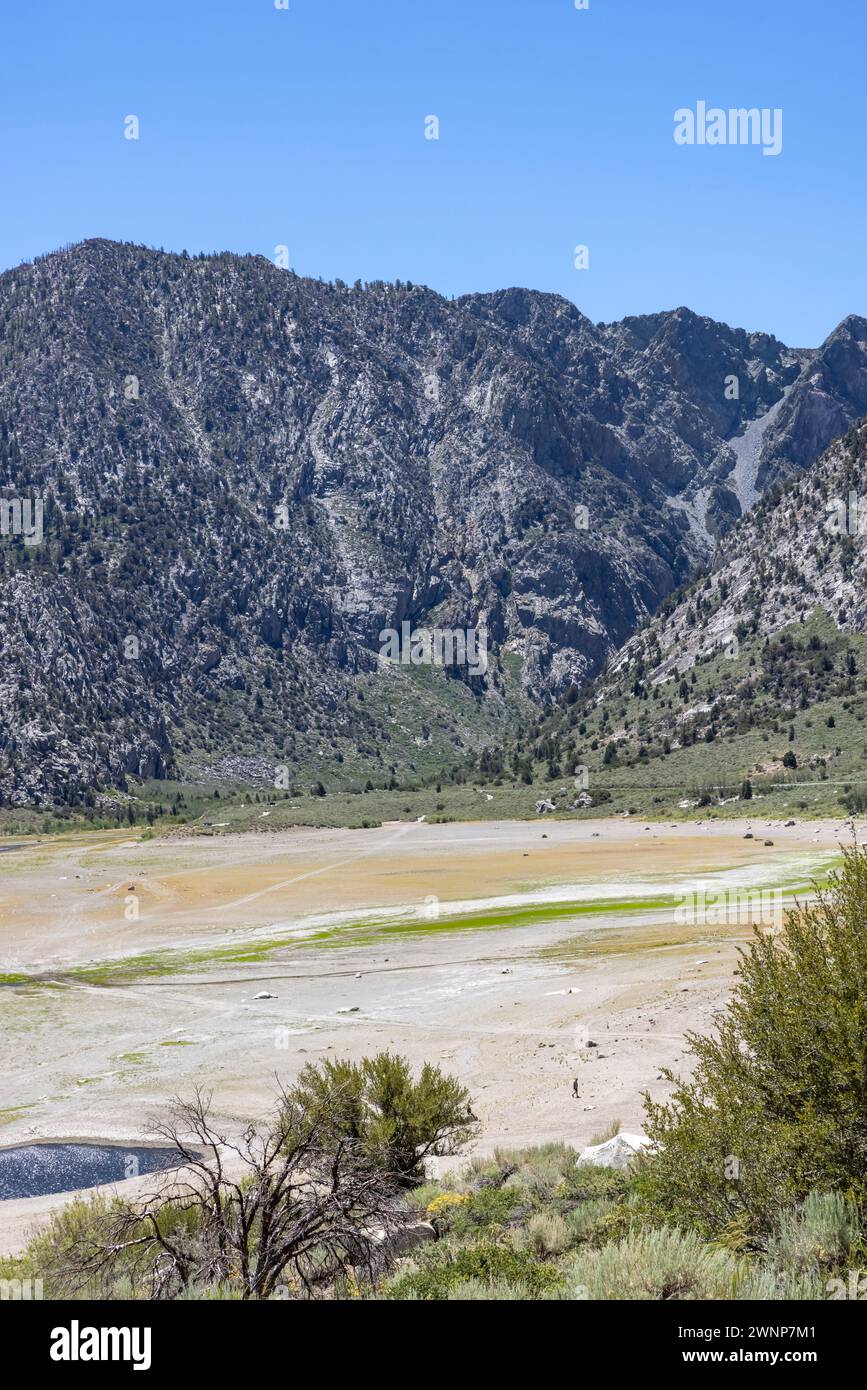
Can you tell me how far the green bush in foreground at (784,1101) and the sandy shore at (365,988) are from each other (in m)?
6.00

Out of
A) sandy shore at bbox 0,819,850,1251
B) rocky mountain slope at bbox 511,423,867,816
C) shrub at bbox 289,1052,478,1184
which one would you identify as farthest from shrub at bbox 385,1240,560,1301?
rocky mountain slope at bbox 511,423,867,816

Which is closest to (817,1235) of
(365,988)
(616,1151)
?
(616,1151)

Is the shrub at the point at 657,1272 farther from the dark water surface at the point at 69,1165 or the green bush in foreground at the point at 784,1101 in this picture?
the dark water surface at the point at 69,1165

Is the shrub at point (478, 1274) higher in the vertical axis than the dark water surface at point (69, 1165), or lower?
higher

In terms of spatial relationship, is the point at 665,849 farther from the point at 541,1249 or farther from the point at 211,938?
the point at 541,1249

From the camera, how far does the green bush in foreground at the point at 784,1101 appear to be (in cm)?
939

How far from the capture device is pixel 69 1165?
17312 millimetres

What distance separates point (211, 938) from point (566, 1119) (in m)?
26.6

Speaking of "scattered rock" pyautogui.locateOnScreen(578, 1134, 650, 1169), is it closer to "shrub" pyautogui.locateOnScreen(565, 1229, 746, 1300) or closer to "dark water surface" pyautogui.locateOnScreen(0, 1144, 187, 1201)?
"shrub" pyautogui.locateOnScreen(565, 1229, 746, 1300)

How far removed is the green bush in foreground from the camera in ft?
30.8

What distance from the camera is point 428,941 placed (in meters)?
37.7

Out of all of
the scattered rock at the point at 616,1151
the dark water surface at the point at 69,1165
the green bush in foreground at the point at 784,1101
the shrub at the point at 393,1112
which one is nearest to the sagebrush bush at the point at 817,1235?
the green bush in foreground at the point at 784,1101
